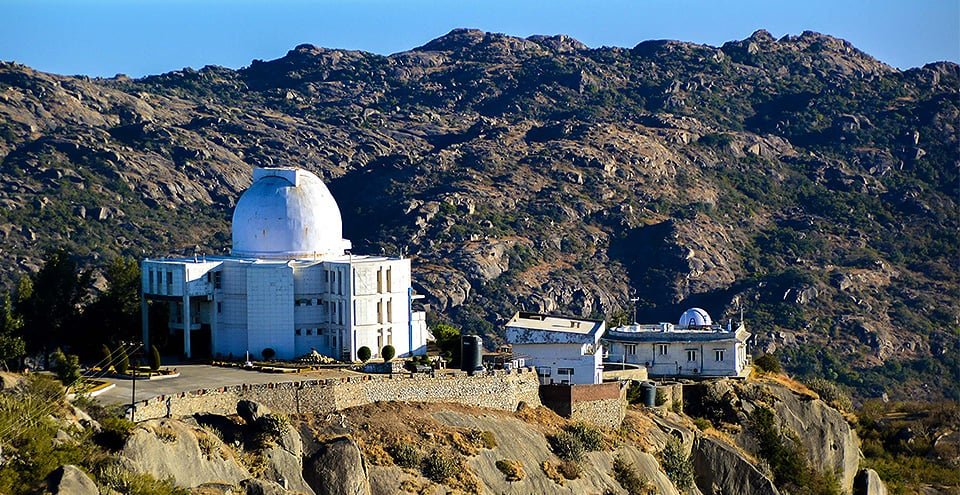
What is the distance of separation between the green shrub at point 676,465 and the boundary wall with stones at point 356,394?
5.30 metres

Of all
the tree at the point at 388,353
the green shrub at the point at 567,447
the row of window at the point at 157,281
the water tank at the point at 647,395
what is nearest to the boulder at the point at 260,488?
the green shrub at the point at 567,447

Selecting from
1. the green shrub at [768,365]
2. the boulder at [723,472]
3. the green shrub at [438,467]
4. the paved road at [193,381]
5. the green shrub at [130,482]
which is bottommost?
the boulder at [723,472]

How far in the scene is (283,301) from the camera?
211 ft

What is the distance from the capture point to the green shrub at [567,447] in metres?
58.2

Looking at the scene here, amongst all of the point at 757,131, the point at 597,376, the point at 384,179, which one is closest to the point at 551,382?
the point at 597,376

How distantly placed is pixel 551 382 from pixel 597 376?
1.83m

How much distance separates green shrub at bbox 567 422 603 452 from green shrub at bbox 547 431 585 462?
351mm

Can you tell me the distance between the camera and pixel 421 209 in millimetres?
139750

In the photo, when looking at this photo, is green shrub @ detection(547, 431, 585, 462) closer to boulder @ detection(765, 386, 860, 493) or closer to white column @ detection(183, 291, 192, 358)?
white column @ detection(183, 291, 192, 358)

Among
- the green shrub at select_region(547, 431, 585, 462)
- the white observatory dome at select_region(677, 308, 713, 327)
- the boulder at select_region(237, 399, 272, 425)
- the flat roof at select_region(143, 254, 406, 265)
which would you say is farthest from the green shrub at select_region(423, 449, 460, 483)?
the white observatory dome at select_region(677, 308, 713, 327)

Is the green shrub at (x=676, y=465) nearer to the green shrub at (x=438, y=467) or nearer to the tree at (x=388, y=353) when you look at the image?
the tree at (x=388, y=353)

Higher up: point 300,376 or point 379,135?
point 379,135

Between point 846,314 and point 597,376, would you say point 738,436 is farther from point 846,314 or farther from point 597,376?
point 846,314

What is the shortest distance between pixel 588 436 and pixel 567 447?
4.83 feet
